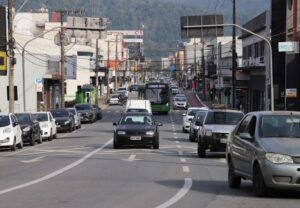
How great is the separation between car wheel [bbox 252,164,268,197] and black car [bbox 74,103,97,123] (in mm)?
→ 50859

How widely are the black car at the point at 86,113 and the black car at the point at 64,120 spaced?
44.2ft

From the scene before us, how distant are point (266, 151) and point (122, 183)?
4.54 meters

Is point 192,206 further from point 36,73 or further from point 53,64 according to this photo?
point 53,64

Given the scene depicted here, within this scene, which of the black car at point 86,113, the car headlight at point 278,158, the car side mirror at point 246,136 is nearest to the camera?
the car headlight at point 278,158

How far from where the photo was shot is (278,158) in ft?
41.5

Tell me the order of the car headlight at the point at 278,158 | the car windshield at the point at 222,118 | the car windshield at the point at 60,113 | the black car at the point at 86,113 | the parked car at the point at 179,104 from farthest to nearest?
the parked car at the point at 179,104 → the black car at the point at 86,113 → the car windshield at the point at 60,113 → the car windshield at the point at 222,118 → the car headlight at the point at 278,158

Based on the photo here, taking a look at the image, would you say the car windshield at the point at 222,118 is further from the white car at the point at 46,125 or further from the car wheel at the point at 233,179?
the white car at the point at 46,125

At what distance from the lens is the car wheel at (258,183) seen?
13.0 metres

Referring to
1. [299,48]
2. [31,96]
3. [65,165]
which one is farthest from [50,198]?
[31,96]

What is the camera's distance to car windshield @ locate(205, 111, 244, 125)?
1043 inches

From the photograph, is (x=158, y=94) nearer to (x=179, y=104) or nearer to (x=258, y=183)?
(x=179, y=104)

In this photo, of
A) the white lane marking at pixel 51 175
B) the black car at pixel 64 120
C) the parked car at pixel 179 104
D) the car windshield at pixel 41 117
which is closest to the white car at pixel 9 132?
the white lane marking at pixel 51 175

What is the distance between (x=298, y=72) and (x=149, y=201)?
46426 millimetres

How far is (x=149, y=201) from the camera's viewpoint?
1309cm
